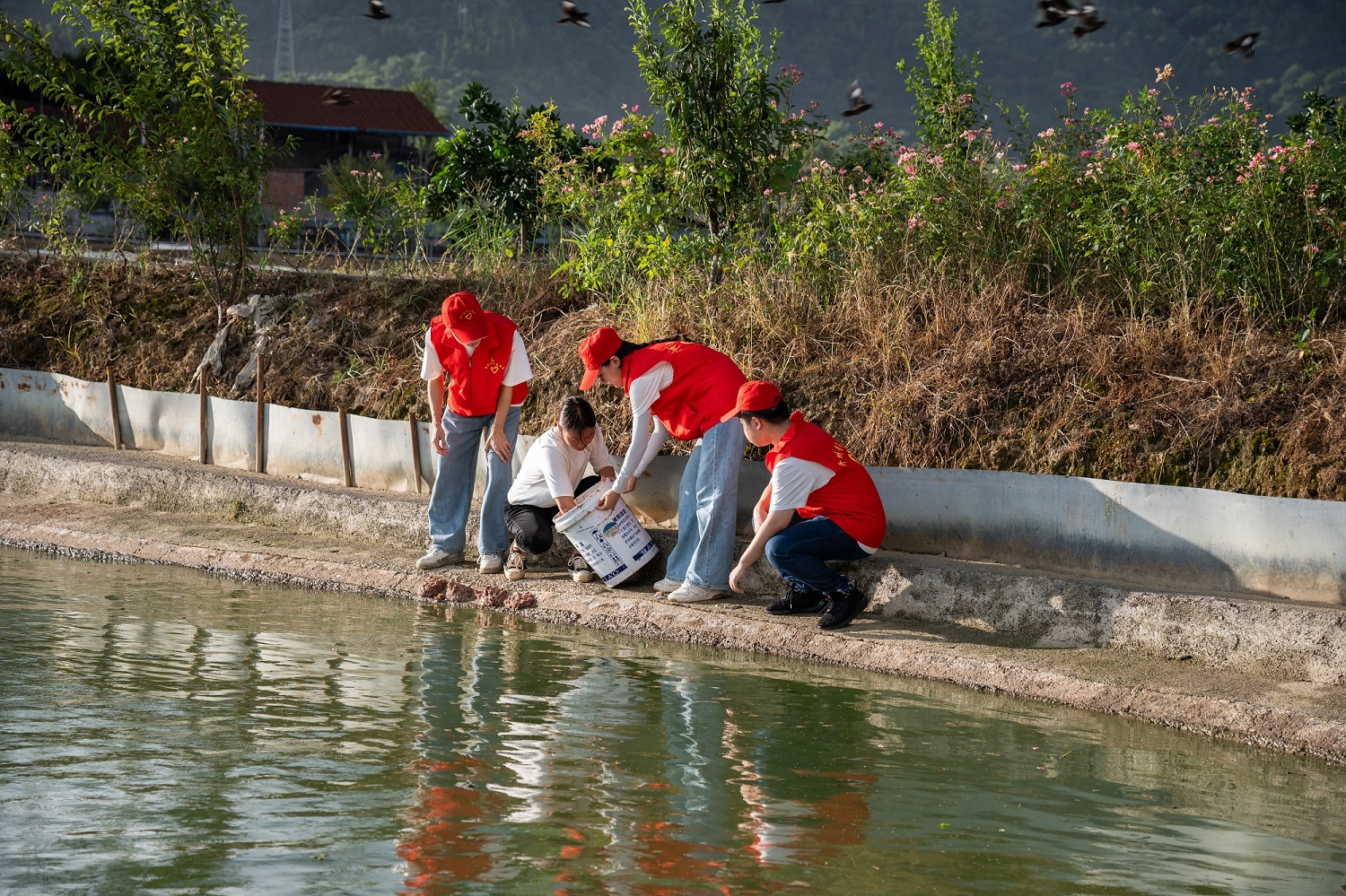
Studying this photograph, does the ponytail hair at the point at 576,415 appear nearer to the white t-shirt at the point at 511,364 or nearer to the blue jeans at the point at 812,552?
the white t-shirt at the point at 511,364

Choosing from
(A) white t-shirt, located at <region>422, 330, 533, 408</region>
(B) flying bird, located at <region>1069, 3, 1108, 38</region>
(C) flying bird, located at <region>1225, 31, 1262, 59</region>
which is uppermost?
(C) flying bird, located at <region>1225, 31, 1262, 59</region>

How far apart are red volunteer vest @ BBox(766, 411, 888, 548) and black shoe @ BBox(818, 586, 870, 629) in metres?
0.27

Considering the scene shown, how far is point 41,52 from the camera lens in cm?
1153

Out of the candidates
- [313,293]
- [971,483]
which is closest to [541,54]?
[313,293]

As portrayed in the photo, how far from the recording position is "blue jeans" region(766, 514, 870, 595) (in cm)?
686

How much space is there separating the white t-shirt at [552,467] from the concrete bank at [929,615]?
19.5 inches

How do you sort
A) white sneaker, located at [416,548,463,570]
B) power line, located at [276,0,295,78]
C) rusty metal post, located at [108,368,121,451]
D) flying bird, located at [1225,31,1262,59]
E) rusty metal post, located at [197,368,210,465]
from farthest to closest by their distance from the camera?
power line, located at [276,0,295,78]
rusty metal post, located at [108,368,121,451]
rusty metal post, located at [197,368,210,465]
flying bird, located at [1225,31,1262,59]
white sneaker, located at [416,548,463,570]

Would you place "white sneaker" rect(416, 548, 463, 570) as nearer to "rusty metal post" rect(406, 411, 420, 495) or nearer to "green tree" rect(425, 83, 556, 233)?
"rusty metal post" rect(406, 411, 420, 495)

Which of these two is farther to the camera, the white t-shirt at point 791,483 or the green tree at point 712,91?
the green tree at point 712,91

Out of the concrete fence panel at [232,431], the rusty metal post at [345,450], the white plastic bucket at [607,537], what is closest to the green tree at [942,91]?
the white plastic bucket at [607,537]

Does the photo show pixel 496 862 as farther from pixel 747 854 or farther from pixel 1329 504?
pixel 1329 504

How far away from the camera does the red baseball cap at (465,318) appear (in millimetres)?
7730

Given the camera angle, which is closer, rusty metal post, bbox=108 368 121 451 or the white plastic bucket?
the white plastic bucket

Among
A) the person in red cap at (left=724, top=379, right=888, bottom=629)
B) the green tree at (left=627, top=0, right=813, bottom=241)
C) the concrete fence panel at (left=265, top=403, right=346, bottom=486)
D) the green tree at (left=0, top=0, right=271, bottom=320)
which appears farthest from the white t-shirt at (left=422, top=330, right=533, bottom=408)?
the green tree at (left=0, top=0, right=271, bottom=320)
